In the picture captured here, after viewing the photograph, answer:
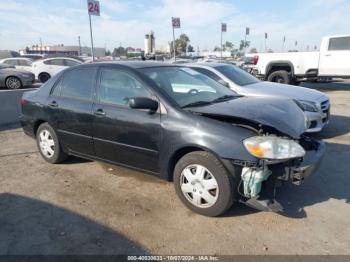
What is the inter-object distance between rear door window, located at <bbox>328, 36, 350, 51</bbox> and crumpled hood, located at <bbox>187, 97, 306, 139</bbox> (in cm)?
1154

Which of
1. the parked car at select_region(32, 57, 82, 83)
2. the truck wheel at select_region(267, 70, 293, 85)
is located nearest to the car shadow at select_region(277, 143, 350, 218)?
the truck wheel at select_region(267, 70, 293, 85)

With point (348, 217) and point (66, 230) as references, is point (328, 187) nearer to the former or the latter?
point (348, 217)

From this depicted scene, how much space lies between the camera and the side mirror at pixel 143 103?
3.86 m

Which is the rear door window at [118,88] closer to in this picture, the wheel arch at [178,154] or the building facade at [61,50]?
the wheel arch at [178,154]

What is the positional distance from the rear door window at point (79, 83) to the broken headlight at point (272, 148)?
2455 millimetres

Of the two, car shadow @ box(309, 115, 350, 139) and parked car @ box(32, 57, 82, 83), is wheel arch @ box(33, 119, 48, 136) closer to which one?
car shadow @ box(309, 115, 350, 139)

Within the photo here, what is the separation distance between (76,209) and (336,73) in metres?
13.4

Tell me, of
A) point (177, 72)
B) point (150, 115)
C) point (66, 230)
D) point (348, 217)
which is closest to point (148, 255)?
point (66, 230)

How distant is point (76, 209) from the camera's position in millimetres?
3988

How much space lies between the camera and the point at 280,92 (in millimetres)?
7355

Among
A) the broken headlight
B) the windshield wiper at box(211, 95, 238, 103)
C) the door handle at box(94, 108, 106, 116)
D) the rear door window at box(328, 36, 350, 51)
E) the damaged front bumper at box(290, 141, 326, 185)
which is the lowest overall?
the damaged front bumper at box(290, 141, 326, 185)

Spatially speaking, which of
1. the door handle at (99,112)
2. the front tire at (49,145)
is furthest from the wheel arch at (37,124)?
the door handle at (99,112)

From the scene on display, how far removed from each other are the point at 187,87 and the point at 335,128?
485 cm

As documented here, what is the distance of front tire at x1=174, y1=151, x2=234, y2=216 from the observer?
3531 mm
